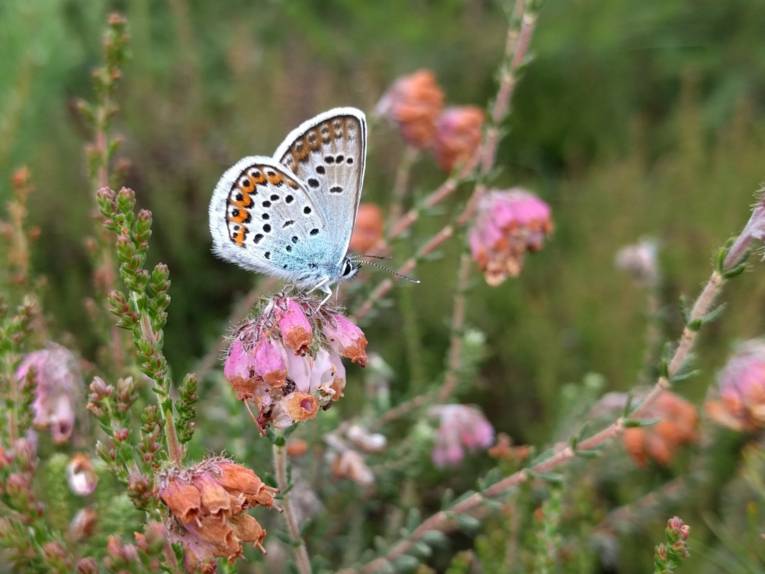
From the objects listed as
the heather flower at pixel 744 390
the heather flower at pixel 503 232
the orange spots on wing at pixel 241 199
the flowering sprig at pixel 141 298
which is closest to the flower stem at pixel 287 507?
the flowering sprig at pixel 141 298

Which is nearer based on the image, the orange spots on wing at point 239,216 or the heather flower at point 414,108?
the orange spots on wing at point 239,216

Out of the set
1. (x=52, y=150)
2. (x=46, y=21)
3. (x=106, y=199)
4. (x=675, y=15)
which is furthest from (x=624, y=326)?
(x=675, y=15)

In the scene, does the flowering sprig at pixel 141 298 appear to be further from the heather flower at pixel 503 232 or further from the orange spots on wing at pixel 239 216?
the heather flower at pixel 503 232

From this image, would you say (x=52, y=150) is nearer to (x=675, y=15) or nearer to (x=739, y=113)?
(x=739, y=113)

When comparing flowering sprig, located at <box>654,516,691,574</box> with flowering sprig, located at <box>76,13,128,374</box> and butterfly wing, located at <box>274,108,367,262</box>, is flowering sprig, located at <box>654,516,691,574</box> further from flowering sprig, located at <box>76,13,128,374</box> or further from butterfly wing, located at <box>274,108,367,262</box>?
flowering sprig, located at <box>76,13,128,374</box>

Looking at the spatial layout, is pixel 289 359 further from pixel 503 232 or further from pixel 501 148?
pixel 501 148

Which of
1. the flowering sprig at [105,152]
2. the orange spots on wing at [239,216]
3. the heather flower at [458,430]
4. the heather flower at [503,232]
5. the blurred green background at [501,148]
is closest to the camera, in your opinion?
the orange spots on wing at [239,216]
